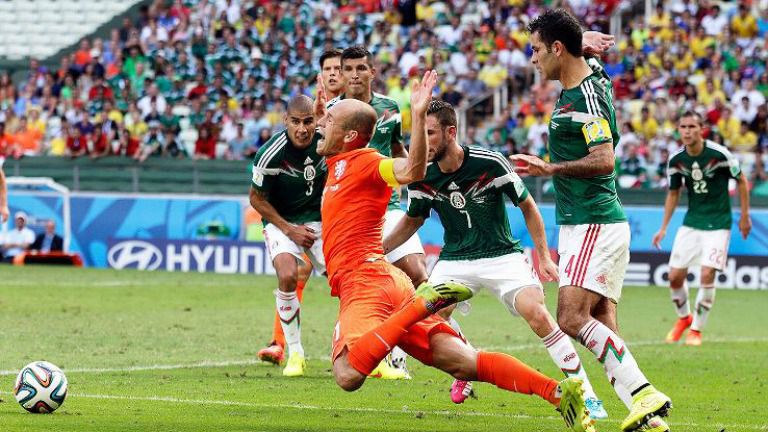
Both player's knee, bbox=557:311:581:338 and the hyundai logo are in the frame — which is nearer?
player's knee, bbox=557:311:581:338

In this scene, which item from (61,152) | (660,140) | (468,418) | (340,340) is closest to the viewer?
(340,340)

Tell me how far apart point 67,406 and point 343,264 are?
2271mm

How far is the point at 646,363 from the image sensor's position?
13.5m

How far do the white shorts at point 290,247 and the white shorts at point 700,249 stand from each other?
5538mm

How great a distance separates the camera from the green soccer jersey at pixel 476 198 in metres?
9.74

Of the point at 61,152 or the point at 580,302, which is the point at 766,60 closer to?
the point at 61,152

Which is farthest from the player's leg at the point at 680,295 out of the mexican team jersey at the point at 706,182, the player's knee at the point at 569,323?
the player's knee at the point at 569,323

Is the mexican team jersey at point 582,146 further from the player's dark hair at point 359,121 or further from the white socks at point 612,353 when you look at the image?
the player's dark hair at point 359,121

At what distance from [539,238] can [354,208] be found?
1.52 m

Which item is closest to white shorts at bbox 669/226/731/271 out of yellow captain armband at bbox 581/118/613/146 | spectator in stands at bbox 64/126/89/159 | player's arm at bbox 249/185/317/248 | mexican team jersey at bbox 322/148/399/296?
player's arm at bbox 249/185/317/248

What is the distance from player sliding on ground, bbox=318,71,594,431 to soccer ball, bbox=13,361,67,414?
194 centimetres

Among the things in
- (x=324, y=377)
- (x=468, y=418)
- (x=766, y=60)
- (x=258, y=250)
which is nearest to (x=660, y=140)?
(x=766, y=60)

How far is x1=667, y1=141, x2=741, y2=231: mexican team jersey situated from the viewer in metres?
16.4

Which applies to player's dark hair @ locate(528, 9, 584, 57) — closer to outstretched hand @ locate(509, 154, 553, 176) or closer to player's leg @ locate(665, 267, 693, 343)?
outstretched hand @ locate(509, 154, 553, 176)
